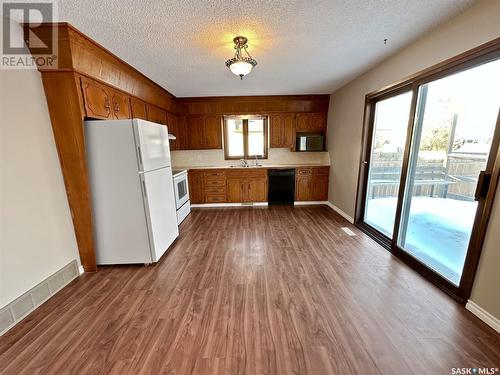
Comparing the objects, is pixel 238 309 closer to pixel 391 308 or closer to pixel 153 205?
pixel 391 308

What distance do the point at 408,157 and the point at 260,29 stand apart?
222 centimetres

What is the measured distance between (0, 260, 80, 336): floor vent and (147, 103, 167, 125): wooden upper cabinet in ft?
8.20

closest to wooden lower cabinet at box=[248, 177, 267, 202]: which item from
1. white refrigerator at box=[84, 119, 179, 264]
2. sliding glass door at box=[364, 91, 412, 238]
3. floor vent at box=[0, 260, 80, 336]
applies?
sliding glass door at box=[364, 91, 412, 238]

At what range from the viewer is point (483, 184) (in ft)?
5.31

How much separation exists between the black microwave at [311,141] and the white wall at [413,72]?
536 mm

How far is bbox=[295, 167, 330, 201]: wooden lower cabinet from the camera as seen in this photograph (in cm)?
486

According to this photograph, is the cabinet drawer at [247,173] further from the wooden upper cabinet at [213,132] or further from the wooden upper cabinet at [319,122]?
the wooden upper cabinet at [319,122]

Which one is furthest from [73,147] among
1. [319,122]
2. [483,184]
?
[319,122]

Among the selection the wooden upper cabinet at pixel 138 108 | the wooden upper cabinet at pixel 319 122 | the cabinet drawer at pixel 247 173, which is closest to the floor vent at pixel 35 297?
the wooden upper cabinet at pixel 138 108

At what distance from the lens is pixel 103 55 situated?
2.32 m

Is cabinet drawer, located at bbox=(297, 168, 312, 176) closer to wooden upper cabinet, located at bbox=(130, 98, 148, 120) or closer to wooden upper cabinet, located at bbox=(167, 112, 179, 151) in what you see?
wooden upper cabinet, located at bbox=(167, 112, 179, 151)

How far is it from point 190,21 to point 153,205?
6.44 feet

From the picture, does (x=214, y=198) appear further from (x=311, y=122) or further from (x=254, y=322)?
(x=254, y=322)

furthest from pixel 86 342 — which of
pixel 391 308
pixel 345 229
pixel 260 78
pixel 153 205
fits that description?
pixel 260 78
